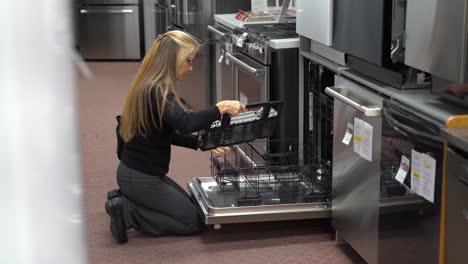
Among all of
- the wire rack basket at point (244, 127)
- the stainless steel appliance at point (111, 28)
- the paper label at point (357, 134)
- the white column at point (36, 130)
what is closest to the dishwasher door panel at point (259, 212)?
the wire rack basket at point (244, 127)

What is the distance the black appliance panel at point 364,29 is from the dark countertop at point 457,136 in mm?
689

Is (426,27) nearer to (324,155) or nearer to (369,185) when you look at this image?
(369,185)

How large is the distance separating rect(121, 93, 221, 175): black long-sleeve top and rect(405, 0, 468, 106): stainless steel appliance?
1.18 meters

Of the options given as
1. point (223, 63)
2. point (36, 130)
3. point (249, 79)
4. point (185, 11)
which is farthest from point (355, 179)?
point (185, 11)

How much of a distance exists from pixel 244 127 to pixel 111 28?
5.77m

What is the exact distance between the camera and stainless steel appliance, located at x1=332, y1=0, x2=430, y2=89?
2.70 meters

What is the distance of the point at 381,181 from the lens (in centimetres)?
279

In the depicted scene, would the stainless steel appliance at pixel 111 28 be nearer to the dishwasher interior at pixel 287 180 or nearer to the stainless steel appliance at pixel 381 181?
the dishwasher interior at pixel 287 180

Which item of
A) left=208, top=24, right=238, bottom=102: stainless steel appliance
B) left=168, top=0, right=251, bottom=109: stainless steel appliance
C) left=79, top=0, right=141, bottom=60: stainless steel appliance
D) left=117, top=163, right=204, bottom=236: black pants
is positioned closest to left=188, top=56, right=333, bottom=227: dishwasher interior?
Result: left=117, top=163, right=204, bottom=236: black pants

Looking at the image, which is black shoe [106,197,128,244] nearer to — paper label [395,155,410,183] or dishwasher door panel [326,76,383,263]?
dishwasher door panel [326,76,383,263]

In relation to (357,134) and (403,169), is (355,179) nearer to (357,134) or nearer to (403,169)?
(357,134)

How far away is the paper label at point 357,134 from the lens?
2.95 metres

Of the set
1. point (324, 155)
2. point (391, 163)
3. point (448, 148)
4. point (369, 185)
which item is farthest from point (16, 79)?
point (324, 155)

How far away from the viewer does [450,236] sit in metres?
2.21
